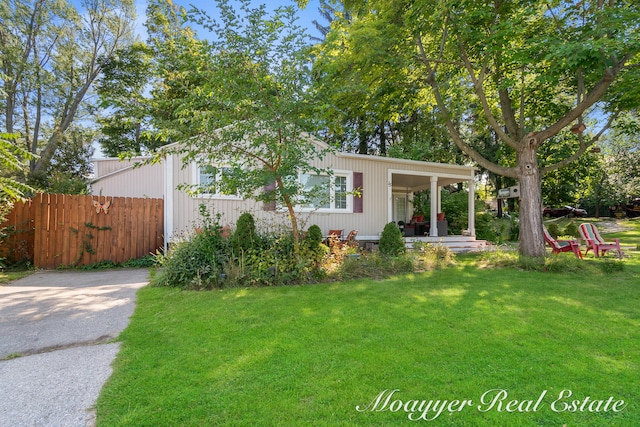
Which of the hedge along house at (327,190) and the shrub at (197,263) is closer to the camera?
the shrub at (197,263)

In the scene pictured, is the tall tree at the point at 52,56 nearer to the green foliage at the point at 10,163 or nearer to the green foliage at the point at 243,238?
the green foliage at the point at 10,163

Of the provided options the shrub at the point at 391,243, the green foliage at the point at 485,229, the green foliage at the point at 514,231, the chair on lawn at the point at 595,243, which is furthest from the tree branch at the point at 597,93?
the green foliage at the point at 514,231

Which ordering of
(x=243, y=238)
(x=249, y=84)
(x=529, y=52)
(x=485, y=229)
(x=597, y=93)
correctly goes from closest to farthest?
(x=249, y=84) → (x=243, y=238) → (x=529, y=52) → (x=597, y=93) → (x=485, y=229)

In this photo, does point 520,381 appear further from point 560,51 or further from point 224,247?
point 560,51

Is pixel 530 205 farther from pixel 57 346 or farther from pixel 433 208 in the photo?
pixel 57 346

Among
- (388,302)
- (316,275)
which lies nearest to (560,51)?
(388,302)

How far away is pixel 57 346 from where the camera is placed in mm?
3213

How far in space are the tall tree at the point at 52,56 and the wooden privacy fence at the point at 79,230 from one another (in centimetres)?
1219

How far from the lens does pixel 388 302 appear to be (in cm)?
461

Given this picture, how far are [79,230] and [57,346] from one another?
585 centimetres

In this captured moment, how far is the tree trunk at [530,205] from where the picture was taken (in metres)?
8.15

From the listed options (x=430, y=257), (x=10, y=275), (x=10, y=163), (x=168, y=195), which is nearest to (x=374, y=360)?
(x=10, y=163)

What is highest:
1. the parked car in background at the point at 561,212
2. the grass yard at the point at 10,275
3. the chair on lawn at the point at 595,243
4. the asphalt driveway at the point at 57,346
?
the parked car in background at the point at 561,212

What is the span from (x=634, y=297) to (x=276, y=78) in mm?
6633
